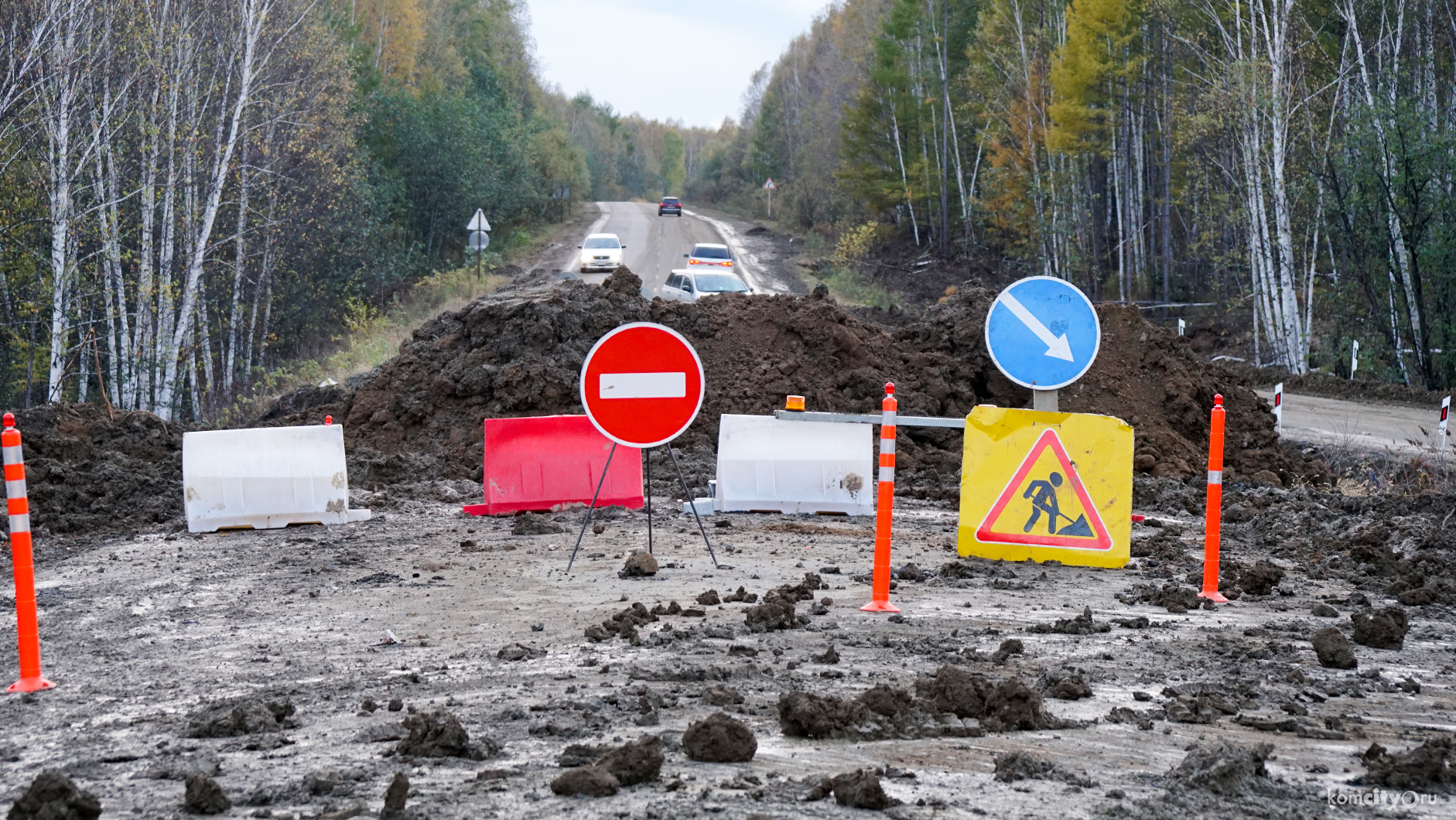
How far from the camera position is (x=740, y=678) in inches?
206

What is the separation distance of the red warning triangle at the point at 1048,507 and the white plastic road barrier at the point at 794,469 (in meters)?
2.31

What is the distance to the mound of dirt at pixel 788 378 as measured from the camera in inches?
561

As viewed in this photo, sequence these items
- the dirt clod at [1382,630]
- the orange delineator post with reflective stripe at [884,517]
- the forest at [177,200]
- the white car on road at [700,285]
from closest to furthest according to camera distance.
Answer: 1. the dirt clod at [1382,630]
2. the orange delineator post with reflective stripe at [884,517]
3. the forest at [177,200]
4. the white car on road at [700,285]

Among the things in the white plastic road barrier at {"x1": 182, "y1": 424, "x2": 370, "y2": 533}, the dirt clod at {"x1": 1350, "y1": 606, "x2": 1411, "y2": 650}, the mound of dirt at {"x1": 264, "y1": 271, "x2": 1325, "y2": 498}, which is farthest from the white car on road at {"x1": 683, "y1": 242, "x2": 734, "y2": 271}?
the dirt clod at {"x1": 1350, "y1": 606, "x2": 1411, "y2": 650}

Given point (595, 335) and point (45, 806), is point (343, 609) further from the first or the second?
point (595, 335)

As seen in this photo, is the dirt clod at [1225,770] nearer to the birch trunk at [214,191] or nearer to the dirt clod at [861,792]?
the dirt clod at [861,792]

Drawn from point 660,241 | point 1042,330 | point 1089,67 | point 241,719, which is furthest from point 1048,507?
point 660,241

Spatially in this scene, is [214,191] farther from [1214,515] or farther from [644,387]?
[1214,515]

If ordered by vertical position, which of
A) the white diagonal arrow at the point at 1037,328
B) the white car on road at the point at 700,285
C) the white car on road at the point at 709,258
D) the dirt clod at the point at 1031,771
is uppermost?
the white car on road at the point at 709,258

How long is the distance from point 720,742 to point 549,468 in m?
6.61

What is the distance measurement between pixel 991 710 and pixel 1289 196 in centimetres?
2951

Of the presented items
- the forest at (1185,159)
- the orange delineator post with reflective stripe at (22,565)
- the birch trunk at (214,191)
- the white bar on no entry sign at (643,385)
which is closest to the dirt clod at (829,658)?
the white bar on no entry sign at (643,385)

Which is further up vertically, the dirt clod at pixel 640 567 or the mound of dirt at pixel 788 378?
the mound of dirt at pixel 788 378

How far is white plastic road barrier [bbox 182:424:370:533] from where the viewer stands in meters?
9.63
